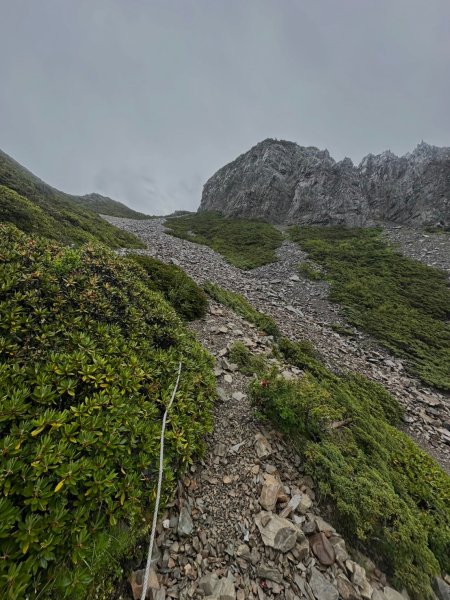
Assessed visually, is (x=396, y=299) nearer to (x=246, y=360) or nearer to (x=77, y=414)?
(x=246, y=360)

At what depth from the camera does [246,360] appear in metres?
7.28

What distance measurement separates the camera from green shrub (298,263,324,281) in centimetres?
2119

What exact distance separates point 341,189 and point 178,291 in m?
54.7

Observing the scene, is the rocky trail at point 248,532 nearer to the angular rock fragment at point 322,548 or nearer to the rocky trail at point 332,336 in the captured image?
the angular rock fragment at point 322,548

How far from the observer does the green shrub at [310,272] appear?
21.2 m

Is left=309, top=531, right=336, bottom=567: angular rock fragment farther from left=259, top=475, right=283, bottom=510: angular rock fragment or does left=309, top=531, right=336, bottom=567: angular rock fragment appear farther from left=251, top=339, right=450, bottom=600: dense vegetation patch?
left=259, top=475, right=283, bottom=510: angular rock fragment

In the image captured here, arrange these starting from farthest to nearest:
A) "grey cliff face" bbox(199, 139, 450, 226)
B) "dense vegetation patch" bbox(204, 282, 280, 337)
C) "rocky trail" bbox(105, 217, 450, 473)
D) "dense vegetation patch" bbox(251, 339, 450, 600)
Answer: "grey cliff face" bbox(199, 139, 450, 226) → "dense vegetation patch" bbox(204, 282, 280, 337) → "rocky trail" bbox(105, 217, 450, 473) → "dense vegetation patch" bbox(251, 339, 450, 600)

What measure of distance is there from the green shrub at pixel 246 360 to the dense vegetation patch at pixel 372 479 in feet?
3.87

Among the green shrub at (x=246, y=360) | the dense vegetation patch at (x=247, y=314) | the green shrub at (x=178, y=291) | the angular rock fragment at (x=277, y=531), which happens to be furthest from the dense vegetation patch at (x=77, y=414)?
the dense vegetation patch at (x=247, y=314)

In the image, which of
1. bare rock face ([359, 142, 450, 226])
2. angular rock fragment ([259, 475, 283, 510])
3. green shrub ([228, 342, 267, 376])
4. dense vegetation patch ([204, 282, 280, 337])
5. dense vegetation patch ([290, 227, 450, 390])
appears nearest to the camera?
angular rock fragment ([259, 475, 283, 510])

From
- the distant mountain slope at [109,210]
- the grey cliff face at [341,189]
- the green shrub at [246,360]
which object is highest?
the grey cliff face at [341,189]

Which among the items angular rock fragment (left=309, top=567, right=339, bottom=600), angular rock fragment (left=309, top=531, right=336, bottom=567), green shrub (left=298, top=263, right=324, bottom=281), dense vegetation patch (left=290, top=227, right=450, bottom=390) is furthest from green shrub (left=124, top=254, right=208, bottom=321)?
green shrub (left=298, top=263, right=324, bottom=281)

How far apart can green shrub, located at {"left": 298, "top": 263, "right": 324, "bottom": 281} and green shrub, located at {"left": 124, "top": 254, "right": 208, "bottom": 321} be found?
13.7 m

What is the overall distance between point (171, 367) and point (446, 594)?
5474 millimetres
